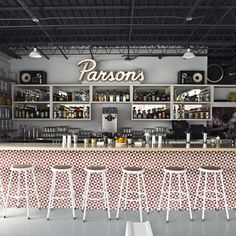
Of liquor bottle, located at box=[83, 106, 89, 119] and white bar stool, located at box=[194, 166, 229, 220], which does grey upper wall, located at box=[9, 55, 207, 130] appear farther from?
white bar stool, located at box=[194, 166, 229, 220]

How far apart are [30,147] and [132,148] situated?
5.19 ft

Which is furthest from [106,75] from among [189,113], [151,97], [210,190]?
[210,190]

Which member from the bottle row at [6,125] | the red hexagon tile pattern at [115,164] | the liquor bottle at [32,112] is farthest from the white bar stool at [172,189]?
the bottle row at [6,125]

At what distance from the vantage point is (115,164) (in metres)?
4.76

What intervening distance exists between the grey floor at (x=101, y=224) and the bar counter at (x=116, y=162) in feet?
0.94

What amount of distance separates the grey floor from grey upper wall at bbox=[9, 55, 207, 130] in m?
4.29

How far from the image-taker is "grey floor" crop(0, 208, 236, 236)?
3840 millimetres

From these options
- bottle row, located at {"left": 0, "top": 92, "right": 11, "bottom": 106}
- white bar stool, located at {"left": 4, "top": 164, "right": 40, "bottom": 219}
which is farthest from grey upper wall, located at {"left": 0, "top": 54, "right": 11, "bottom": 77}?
white bar stool, located at {"left": 4, "top": 164, "right": 40, "bottom": 219}

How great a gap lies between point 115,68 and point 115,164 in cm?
456

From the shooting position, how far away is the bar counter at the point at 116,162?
15.5ft

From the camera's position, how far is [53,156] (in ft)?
15.8

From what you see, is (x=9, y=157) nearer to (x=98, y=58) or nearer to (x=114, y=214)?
(x=114, y=214)

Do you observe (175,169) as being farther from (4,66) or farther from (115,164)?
(4,66)

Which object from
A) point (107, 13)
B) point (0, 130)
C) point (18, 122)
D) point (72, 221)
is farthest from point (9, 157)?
point (18, 122)
